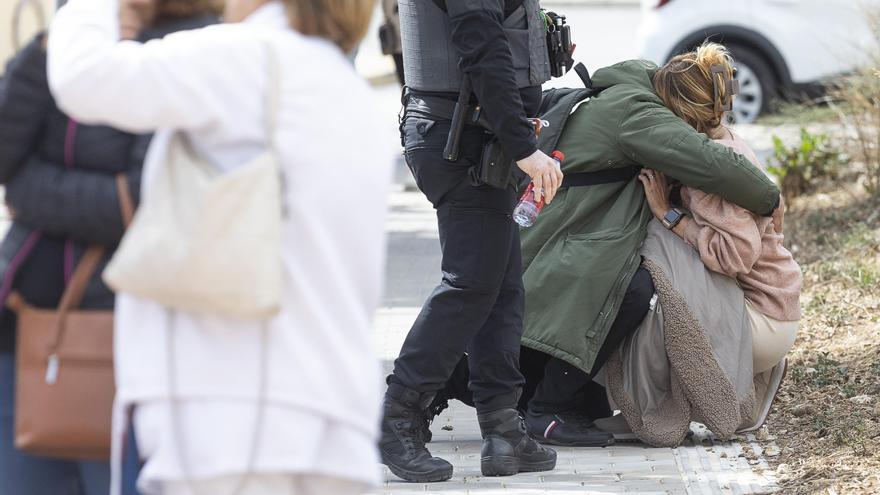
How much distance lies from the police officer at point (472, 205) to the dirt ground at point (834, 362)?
925mm

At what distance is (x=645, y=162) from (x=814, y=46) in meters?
7.77

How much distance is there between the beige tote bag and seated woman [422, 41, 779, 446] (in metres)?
2.63

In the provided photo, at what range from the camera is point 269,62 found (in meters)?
2.27

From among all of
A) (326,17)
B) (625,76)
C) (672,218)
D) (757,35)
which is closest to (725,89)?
(625,76)

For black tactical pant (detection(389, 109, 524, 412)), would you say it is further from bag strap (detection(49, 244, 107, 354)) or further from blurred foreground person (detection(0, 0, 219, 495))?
bag strap (detection(49, 244, 107, 354))

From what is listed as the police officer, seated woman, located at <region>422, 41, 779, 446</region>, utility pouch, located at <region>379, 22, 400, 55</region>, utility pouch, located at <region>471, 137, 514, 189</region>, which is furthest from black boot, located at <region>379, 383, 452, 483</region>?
utility pouch, located at <region>379, 22, 400, 55</region>

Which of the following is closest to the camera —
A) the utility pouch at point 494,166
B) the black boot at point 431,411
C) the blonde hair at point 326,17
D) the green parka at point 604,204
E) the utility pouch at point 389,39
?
the blonde hair at point 326,17

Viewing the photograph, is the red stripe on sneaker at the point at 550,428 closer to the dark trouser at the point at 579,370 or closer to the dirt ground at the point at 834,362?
the dark trouser at the point at 579,370

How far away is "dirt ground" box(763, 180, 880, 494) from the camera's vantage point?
4.45 metres

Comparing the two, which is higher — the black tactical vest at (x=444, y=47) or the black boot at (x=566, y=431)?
the black tactical vest at (x=444, y=47)

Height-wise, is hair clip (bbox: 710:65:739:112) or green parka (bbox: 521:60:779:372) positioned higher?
hair clip (bbox: 710:65:739:112)

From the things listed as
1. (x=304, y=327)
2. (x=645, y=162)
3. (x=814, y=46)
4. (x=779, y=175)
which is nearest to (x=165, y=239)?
(x=304, y=327)

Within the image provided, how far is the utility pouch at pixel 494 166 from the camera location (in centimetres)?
410

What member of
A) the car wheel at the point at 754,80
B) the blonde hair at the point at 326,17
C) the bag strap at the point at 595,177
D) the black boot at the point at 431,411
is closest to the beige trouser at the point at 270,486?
the blonde hair at the point at 326,17
